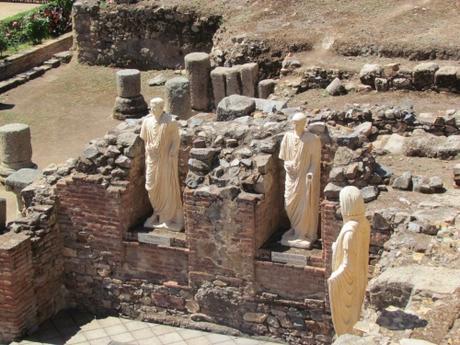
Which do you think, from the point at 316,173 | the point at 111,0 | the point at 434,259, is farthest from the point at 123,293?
the point at 111,0

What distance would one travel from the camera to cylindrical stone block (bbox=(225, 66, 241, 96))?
71.9 feet

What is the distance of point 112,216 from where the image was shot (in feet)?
48.5

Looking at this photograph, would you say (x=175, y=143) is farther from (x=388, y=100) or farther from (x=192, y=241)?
(x=388, y=100)

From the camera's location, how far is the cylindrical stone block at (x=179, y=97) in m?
22.3

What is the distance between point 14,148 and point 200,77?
5.11 metres

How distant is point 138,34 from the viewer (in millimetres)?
26531

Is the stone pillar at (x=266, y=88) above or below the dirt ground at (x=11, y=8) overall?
below

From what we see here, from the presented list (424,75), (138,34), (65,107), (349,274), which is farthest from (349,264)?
(138,34)

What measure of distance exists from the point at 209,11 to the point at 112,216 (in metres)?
11.6

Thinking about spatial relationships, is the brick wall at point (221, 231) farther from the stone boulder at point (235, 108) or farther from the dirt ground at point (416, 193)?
the stone boulder at point (235, 108)

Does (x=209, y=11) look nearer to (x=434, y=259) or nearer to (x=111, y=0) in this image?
(x=111, y=0)

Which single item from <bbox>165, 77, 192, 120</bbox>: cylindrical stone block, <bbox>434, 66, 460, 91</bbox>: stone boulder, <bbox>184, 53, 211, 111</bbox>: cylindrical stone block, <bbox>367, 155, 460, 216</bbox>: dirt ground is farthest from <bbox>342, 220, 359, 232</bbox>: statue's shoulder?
<bbox>184, 53, 211, 111</bbox>: cylindrical stone block

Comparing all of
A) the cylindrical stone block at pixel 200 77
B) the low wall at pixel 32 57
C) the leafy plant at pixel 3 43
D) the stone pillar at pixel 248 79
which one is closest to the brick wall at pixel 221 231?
the stone pillar at pixel 248 79

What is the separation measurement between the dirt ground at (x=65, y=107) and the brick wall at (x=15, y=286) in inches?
258
